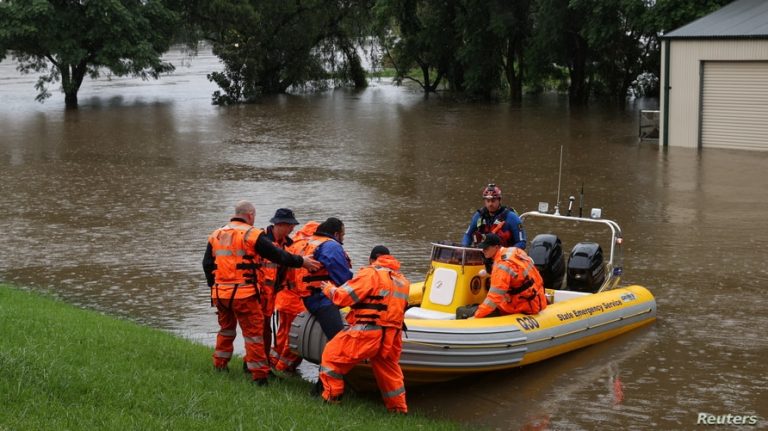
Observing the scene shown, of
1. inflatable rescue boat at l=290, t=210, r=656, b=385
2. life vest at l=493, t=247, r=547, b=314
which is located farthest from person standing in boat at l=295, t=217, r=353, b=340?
life vest at l=493, t=247, r=547, b=314

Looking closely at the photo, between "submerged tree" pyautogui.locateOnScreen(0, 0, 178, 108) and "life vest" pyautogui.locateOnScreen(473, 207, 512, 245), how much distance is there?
3210 cm

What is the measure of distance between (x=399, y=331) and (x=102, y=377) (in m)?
2.33

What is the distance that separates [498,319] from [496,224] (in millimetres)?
2066

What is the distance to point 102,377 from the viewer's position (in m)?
7.86

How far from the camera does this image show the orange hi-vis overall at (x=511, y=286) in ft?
32.9

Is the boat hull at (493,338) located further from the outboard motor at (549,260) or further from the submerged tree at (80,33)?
the submerged tree at (80,33)

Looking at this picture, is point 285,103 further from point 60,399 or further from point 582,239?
point 60,399

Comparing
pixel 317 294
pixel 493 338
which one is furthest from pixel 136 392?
pixel 493 338

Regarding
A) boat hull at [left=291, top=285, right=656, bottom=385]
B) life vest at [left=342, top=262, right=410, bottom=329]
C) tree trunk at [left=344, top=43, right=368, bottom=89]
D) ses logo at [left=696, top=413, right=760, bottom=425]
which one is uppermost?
tree trunk at [left=344, top=43, right=368, bottom=89]

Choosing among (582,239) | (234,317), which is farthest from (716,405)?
(582,239)

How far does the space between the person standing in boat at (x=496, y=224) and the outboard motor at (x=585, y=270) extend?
0.80m

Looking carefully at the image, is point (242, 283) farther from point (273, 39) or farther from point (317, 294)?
point (273, 39)

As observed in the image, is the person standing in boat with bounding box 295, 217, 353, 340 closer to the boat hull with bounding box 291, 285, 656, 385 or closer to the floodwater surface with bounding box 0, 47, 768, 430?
the boat hull with bounding box 291, 285, 656, 385

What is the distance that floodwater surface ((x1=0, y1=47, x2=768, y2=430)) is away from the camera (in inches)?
395
